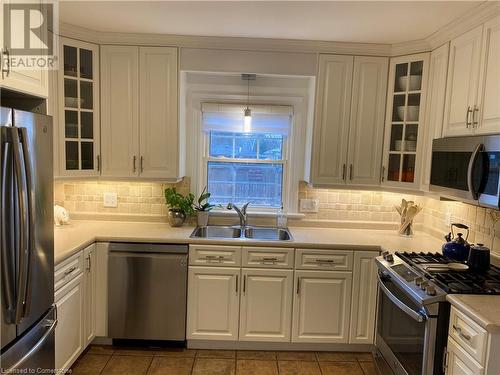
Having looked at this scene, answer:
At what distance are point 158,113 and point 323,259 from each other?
67.2 inches

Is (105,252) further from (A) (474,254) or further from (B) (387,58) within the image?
(B) (387,58)

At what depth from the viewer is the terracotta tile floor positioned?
260 cm

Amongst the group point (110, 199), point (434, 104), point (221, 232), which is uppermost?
point (434, 104)

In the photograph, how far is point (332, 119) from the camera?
9.74 feet

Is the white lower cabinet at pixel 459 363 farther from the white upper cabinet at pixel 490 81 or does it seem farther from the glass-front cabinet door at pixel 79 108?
the glass-front cabinet door at pixel 79 108

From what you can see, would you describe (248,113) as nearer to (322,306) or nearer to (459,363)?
(322,306)

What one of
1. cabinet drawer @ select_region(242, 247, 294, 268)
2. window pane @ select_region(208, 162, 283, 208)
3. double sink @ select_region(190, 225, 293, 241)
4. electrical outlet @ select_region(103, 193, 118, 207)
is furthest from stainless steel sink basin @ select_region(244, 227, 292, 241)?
electrical outlet @ select_region(103, 193, 118, 207)

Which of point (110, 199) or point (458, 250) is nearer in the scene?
point (458, 250)

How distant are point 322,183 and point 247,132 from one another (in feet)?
2.67

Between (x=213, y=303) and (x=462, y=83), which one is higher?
(x=462, y=83)

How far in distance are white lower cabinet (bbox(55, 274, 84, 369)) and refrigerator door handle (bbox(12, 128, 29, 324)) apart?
0.64m

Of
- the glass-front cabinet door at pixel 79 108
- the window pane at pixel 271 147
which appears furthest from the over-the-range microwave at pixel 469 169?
the glass-front cabinet door at pixel 79 108

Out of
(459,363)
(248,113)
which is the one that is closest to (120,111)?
(248,113)

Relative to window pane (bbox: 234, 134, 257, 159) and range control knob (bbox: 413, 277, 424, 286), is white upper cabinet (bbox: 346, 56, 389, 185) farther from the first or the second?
range control knob (bbox: 413, 277, 424, 286)
